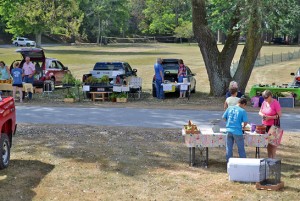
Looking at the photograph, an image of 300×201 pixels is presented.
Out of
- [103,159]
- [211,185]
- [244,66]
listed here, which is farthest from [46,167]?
[244,66]

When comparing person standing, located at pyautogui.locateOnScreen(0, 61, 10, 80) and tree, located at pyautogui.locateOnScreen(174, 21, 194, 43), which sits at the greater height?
tree, located at pyautogui.locateOnScreen(174, 21, 194, 43)

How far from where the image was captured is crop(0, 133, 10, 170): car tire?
36.1 feet

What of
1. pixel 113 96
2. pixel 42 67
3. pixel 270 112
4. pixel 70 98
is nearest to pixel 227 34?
pixel 113 96

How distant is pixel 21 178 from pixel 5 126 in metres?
1.24

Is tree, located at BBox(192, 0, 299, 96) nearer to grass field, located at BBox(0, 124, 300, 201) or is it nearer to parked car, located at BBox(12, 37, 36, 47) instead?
grass field, located at BBox(0, 124, 300, 201)

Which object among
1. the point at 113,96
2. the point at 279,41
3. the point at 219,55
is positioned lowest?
the point at 113,96

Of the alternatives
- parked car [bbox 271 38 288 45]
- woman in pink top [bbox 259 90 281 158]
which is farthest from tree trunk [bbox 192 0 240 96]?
parked car [bbox 271 38 288 45]

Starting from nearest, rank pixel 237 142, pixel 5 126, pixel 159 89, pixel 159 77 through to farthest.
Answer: pixel 237 142 < pixel 5 126 < pixel 159 77 < pixel 159 89

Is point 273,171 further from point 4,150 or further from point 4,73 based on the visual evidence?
point 4,73

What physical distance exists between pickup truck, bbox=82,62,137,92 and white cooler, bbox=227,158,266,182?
1278 centimetres

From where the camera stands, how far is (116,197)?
9758mm

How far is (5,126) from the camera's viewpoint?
11.5 metres

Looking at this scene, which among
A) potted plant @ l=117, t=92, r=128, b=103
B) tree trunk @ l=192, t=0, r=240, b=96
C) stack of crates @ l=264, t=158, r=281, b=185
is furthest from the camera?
tree trunk @ l=192, t=0, r=240, b=96

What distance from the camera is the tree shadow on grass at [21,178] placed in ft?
32.2
